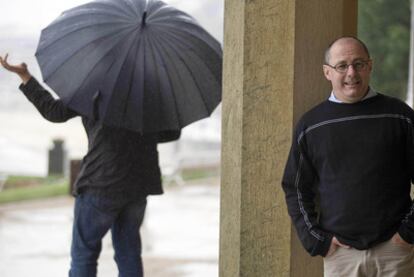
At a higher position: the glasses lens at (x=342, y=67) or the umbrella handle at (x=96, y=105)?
the glasses lens at (x=342, y=67)

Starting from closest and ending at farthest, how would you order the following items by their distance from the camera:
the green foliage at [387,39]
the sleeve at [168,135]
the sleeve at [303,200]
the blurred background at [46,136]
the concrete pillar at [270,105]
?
1. the sleeve at [303,200]
2. the concrete pillar at [270,105]
3. the sleeve at [168,135]
4. the blurred background at [46,136]
5. the green foliage at [387,39]

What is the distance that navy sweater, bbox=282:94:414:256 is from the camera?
2.67m

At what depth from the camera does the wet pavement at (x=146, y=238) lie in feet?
23.0

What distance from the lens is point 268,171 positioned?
3.28 m

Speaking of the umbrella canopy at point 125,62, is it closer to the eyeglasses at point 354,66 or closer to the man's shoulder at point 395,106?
the eyeglasses at point 354,66

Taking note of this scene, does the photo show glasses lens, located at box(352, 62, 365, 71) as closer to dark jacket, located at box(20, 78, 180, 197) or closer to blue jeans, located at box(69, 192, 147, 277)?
dark jacket, located at box(20, 78, 180, 197)

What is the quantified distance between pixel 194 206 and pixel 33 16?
394 cm

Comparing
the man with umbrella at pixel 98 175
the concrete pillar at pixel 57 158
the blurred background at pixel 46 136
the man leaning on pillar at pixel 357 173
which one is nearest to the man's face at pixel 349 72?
the man leaning on pillar at pixel 357 173

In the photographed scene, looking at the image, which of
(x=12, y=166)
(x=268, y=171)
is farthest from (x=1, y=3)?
(x=268, y=171)

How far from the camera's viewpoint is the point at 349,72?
272 centimetres

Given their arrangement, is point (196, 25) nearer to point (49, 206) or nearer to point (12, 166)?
point (49, 206)

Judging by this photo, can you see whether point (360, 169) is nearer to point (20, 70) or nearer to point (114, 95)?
point (114, 95)

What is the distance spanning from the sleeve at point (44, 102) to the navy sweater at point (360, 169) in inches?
54.8

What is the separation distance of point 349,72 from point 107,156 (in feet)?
4.79
